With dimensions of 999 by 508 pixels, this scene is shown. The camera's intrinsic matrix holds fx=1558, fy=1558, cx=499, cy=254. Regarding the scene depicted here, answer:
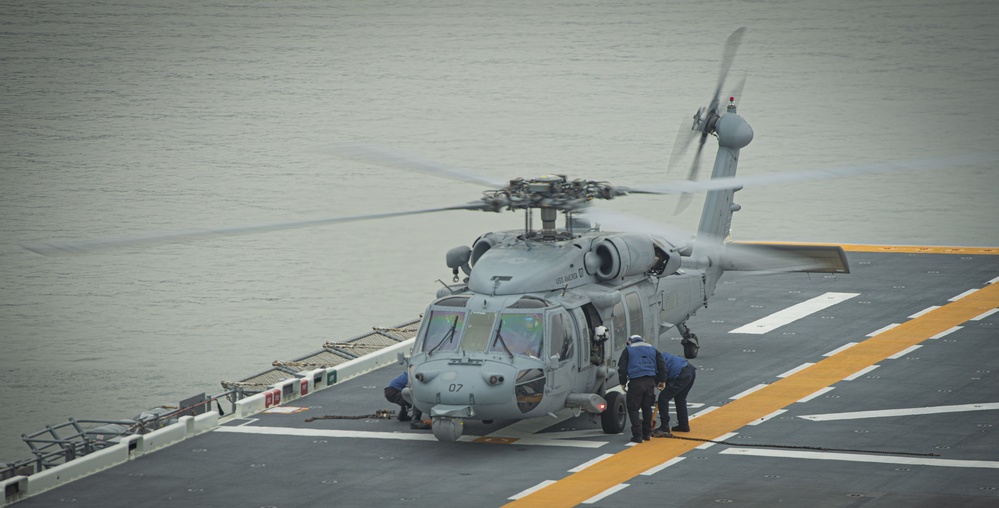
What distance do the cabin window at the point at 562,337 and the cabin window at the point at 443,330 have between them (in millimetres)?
1391

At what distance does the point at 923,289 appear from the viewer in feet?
116

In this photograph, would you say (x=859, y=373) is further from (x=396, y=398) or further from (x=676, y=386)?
(x=396, y=398)

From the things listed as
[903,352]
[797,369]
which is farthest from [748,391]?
[903,352]

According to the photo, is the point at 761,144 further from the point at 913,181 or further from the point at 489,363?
the point at 489,363

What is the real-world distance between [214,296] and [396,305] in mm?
5104

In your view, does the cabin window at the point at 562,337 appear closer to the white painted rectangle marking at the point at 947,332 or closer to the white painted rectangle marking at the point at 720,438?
the white painted rectangle marking at the point at 720,438

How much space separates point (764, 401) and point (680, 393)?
2.87 m

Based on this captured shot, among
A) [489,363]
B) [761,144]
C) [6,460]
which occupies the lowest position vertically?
[6,460]

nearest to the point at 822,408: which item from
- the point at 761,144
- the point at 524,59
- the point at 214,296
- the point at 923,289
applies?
the point at 923,289

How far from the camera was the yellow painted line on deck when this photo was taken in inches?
827

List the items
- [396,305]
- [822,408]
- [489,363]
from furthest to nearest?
[396,305] < [822,408] < [489,363]

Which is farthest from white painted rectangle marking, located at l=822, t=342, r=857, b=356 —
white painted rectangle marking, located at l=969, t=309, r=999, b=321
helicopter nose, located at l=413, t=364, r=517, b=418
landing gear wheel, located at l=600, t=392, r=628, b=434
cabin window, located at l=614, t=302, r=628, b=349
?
helicopter nose, located at l=413, t=364, r=517, b=418

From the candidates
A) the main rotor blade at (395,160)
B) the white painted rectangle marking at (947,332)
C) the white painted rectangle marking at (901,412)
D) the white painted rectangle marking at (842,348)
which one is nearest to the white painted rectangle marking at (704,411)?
the white painted rectangle marking at (901,412)

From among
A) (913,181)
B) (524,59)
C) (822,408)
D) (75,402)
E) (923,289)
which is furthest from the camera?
(524,59)
